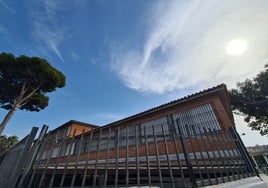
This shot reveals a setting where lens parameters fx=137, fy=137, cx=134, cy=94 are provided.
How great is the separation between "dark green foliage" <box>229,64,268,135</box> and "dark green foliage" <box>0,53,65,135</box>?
19489 mm

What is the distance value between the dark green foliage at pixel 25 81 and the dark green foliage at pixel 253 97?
19489 millimetres

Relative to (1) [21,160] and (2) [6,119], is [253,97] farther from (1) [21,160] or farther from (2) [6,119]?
(2) [6,119]

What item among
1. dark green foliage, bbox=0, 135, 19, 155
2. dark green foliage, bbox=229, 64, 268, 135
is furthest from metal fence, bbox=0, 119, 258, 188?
dark green foliage, bbox=0, 135, 19, 155

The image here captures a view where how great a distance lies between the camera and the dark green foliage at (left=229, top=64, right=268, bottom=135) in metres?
12.7

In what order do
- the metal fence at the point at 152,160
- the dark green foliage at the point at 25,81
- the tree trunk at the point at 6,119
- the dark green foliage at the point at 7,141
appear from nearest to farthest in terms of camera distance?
the metal fence at the point at 152,160
the tree trunk at the point at 6,119
the dark green foliage at the point at 25,81
the dark green foliage at the point at 7,141

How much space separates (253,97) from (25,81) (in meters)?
22.5

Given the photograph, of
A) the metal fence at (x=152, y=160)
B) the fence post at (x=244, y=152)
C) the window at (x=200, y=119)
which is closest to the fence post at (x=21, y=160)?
the metal fence at (x=152, y=160)

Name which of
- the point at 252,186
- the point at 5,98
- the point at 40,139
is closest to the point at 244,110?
the point at 252,186

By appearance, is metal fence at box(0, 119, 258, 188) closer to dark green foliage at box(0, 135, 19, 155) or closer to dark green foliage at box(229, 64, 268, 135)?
dark green foliage at box(229, 64, 268, 135)

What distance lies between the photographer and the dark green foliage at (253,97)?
502 inches

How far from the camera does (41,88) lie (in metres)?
14.8

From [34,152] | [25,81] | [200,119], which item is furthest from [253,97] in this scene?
[25,81]

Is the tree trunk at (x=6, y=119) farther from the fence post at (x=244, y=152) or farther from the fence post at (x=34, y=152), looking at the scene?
the fence post at (x=244, y=152)

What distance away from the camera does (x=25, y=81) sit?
532 inches
